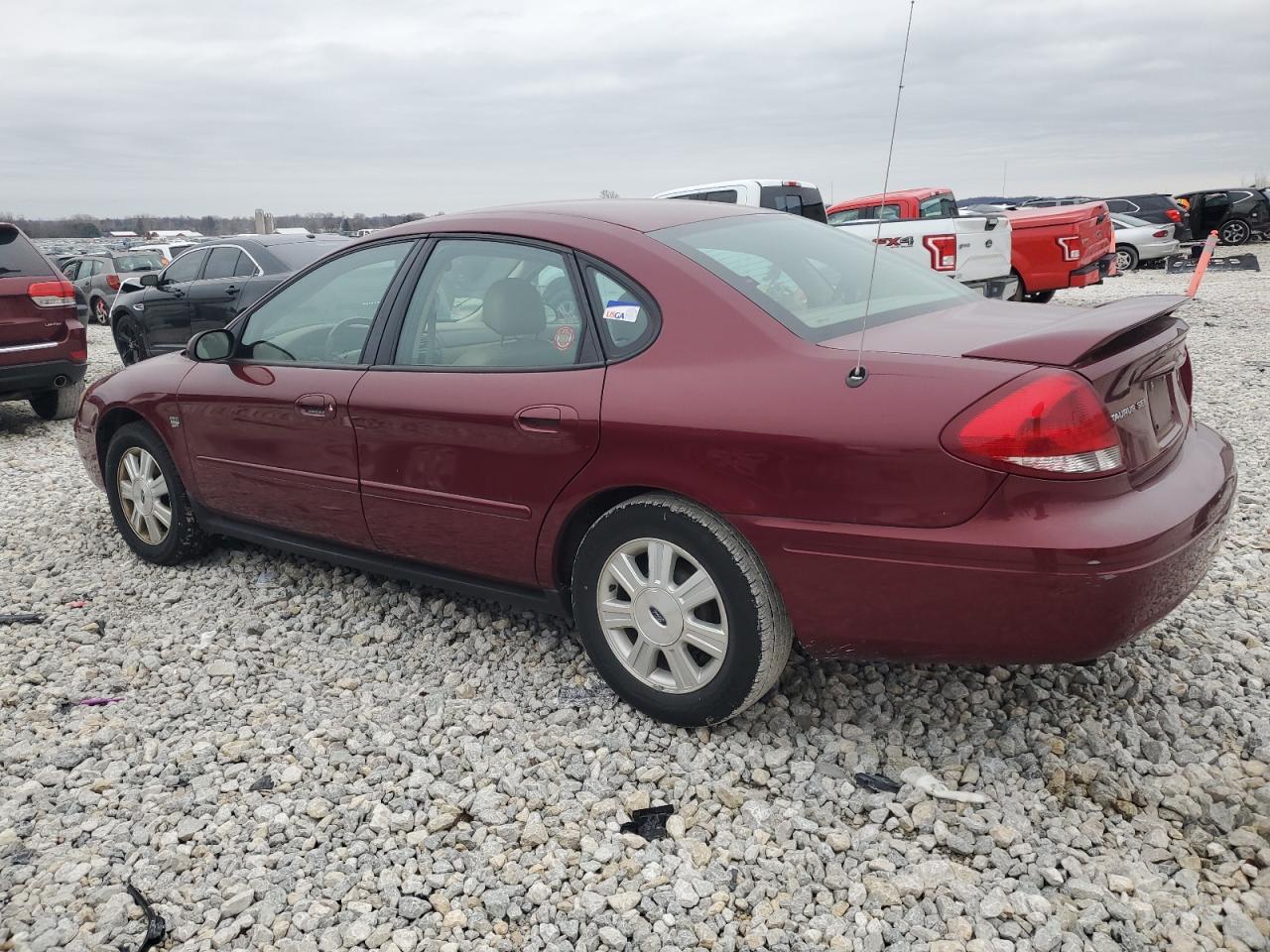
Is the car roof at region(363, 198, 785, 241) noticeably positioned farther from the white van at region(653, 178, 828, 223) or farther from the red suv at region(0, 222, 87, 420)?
the white van at region(653, 178, 828, 223)

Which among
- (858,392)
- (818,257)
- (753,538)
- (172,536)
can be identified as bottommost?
(172,536)

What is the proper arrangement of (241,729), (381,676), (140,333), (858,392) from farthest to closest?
(140,333)
(381,676)
(241,729)
(858,392)

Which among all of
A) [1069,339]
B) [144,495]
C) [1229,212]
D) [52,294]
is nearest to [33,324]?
[52,294]

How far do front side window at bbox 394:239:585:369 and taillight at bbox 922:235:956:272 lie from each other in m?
9.55

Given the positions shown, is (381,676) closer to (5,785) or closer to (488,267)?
(5,785)

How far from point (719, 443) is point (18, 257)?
775 centimetres

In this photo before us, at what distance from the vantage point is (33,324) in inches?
321

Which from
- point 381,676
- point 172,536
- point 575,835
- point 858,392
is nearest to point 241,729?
point 381,676

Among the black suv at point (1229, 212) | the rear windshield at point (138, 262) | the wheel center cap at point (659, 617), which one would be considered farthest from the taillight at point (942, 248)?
the black suv at point (1229, 212)

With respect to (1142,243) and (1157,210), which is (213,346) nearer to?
(1142,243)

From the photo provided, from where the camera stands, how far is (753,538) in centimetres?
275

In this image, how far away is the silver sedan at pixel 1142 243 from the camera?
22.5 m

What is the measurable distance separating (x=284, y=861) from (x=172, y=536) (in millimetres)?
2487

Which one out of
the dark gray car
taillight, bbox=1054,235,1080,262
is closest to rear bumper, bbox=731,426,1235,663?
taillight, bbox=1054,235,1080,262
